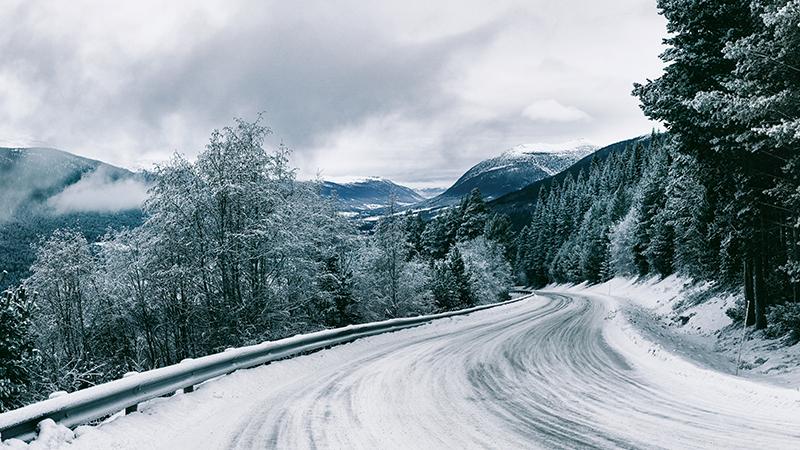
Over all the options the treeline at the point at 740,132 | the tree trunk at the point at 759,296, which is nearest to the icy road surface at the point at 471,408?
the treeline at the point at 740,132

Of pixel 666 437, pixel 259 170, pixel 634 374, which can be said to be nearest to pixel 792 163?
pixel 634 374

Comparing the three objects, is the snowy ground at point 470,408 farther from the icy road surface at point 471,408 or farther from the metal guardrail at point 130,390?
the metal guardrail at point 130,390

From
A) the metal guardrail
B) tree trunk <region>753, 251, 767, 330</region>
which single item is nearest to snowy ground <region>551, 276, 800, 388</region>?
tree trunk <region>753, 251, 767, 330</region>

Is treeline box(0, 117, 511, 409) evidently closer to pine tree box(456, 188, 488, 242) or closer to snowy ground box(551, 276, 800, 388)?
snowy ground box(551, 276, 800, 388)

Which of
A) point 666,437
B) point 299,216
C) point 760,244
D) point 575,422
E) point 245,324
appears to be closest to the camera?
point 666,437

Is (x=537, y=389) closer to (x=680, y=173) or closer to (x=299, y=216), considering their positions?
(x=680, y=173)

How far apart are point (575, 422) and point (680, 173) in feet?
48.8

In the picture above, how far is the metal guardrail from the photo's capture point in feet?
16.3

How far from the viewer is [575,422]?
242 inches

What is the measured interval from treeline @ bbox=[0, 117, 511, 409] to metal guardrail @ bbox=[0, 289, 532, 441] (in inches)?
396

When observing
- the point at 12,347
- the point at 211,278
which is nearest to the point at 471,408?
the point at 211,278

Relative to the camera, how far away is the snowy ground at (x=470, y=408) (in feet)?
18.2

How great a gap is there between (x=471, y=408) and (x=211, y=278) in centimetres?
1740

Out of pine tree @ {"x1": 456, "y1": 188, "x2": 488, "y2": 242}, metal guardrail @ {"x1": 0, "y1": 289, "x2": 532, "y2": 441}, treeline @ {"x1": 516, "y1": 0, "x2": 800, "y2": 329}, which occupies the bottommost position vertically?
metal guardrail @ {"x1": 0, "y1": 289, "x2": 532, "y2": 441}
